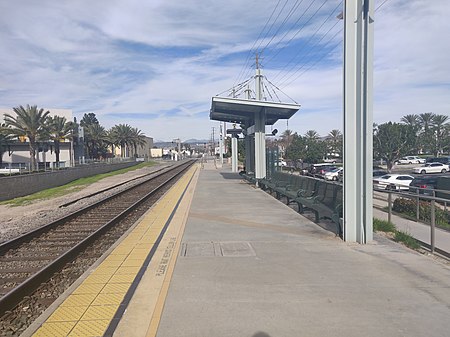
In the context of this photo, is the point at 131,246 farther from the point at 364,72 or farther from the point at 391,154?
the point at 391,154

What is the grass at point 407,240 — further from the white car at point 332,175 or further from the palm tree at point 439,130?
the palm tree at point 439,130

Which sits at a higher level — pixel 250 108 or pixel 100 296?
pixel 250 108

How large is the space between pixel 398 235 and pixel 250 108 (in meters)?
15.1

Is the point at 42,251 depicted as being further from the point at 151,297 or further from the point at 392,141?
the point at 392,141

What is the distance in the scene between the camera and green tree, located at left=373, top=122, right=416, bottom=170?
48.7 metres

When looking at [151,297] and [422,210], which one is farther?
[422,210]

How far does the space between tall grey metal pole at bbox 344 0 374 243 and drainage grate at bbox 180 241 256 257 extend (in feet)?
7.39

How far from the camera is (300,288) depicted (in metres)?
5.87

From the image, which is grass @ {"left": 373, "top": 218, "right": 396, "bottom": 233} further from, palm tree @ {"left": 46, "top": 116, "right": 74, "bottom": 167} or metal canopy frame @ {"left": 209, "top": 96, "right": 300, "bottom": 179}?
palm tree @ {"left": 46, "top": 116, "right": 74, "bottom": 167}

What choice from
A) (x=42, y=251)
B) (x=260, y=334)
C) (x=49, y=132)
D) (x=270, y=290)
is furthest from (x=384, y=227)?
(x=49, y=132)

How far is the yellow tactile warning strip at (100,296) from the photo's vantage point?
455 centimetres

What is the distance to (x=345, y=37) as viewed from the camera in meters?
8.98

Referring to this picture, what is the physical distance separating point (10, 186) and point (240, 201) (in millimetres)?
18652

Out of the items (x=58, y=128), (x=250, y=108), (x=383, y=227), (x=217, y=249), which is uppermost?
(x=58, y=128)
